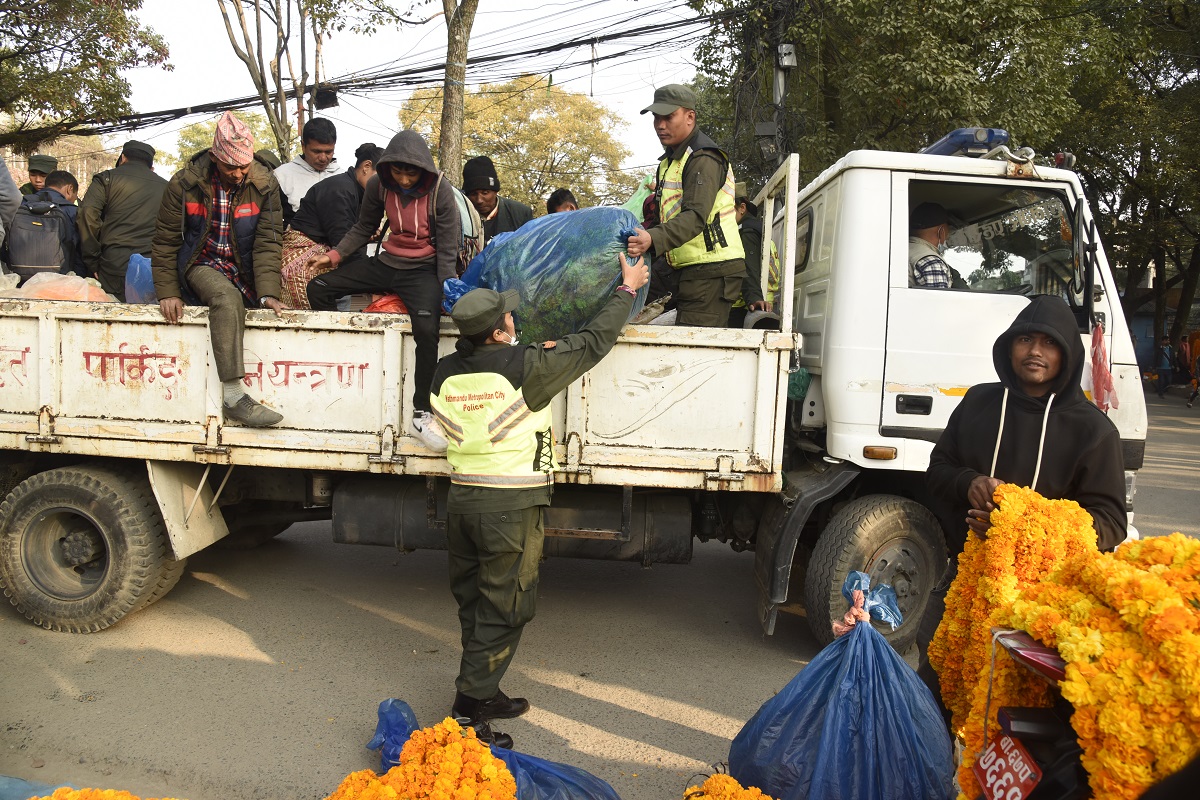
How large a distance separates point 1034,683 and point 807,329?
2.71 metres

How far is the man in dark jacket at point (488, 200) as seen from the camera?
565 cm

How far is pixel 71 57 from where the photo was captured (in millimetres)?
12461

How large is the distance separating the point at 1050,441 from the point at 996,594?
1.91 feet

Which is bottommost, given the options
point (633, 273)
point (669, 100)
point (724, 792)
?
point (724, 792)

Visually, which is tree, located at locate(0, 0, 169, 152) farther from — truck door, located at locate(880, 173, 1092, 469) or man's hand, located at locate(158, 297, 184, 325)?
truck door, located at locate(880, 173, 1092, 469)

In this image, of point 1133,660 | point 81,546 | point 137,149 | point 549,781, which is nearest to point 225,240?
point 81,546

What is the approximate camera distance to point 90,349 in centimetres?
414

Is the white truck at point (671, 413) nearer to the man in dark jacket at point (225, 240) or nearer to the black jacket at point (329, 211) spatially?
the man in dark jacket at point (225, 240)

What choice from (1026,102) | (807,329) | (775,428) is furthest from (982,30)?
(775,428)

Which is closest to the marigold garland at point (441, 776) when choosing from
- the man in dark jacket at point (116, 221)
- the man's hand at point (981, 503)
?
the man's hand at point (981, 503)

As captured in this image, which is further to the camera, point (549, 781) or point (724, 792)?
point (549, 781)

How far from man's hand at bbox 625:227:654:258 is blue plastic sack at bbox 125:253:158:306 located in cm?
252

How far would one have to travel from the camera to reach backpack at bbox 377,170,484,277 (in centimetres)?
409

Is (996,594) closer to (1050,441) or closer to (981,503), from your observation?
(981,503)
